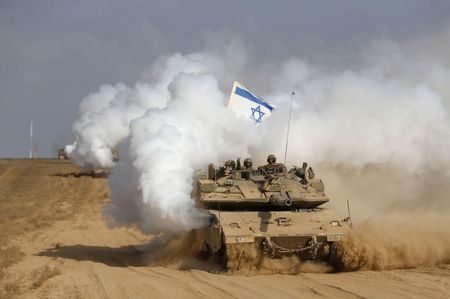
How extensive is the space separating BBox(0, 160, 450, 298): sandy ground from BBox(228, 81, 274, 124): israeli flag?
5.10 metres

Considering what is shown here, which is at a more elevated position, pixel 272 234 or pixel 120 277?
pixel 272 234

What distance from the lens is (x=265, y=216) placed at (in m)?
14.9

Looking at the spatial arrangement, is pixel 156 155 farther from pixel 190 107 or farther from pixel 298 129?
pixel 298 129

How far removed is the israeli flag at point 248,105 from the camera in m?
22.4

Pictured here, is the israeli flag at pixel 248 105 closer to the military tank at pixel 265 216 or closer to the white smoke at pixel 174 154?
the white smoke at pixel 174 154

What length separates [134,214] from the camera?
685 inches

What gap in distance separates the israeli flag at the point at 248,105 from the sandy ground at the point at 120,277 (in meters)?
5.10

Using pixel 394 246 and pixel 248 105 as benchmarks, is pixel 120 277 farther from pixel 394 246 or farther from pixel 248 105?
pixel 248 105

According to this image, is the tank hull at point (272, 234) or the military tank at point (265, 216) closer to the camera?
the tank hull at point (272, 234)

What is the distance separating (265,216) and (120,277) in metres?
3.28

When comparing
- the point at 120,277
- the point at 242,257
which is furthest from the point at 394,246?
the point at 120,277

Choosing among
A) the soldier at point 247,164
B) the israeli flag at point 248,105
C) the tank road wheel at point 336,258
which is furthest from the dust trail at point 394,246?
the israeli flag at point 248,105

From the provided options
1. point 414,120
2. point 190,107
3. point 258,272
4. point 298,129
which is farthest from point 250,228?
point 414,120

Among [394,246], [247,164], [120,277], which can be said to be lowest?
[120,277]
